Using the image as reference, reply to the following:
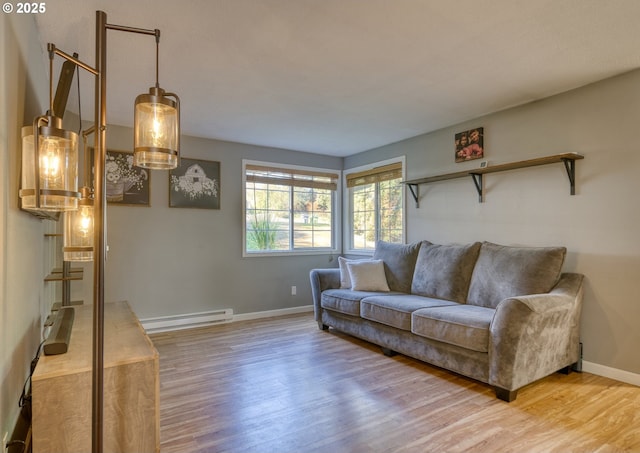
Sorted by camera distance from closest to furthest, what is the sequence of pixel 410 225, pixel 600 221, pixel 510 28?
pixel 510 28, pixel 600 221, pixel 410 225

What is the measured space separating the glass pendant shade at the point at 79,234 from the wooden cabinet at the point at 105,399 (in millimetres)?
549

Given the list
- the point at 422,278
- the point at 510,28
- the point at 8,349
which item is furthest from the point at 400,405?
the point at 510,28

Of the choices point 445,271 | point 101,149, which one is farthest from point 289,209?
point 101,149

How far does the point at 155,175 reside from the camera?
420 centimetres

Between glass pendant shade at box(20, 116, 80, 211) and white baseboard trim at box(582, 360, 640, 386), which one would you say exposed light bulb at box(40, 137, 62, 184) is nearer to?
glass pendant shade at box(20, 116, 80, 211)

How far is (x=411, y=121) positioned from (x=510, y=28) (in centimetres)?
178

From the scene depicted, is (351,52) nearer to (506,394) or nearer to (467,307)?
(467,307)

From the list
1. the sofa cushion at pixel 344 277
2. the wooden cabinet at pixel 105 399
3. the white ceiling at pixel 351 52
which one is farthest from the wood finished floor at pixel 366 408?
the white ceiling at pixel 351 52

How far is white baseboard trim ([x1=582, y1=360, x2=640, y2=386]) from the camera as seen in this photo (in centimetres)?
269

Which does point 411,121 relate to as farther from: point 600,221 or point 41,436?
point 41,436

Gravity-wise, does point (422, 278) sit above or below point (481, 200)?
below

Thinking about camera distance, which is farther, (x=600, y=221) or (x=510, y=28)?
(x=600, y=221)

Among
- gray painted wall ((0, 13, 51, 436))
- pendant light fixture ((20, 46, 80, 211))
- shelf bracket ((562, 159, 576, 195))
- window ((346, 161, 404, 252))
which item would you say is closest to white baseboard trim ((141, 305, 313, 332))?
window ((346, 161, 404, 252))

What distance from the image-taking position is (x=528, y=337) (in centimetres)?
244
